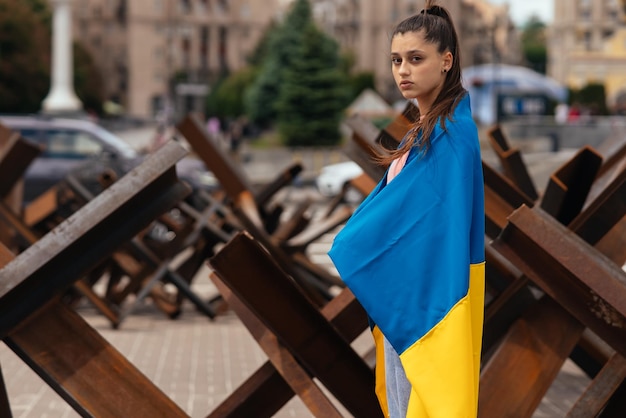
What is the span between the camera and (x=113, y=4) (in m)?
136

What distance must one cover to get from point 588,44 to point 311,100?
2171 inches

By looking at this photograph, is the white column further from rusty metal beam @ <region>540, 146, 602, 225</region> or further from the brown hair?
the brown hair

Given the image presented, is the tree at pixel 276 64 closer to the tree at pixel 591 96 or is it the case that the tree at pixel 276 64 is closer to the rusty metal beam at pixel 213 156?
the tree at pixel 591 96

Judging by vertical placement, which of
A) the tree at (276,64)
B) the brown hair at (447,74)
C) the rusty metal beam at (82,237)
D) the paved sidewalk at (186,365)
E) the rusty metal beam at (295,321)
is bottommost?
the tree at (276,64)

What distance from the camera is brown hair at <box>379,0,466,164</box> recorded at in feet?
10.7

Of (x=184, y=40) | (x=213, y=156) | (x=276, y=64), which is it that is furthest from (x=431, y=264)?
(x=184, y=40)

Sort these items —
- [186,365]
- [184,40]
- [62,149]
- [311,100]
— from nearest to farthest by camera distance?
[186,365], [62,149], [311,100], [184,40]

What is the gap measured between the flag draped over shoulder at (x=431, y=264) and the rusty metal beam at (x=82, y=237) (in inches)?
29.3

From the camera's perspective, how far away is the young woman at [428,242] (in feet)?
10.4

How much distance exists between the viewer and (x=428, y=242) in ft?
10.5

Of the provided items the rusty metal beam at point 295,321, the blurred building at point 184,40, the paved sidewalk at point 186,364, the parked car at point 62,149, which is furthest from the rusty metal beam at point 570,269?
the blurred building at point 184,40

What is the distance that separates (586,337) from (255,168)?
36.4m

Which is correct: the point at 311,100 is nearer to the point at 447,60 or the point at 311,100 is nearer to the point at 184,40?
the point at 447,60

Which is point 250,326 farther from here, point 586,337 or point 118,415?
point 586,337
